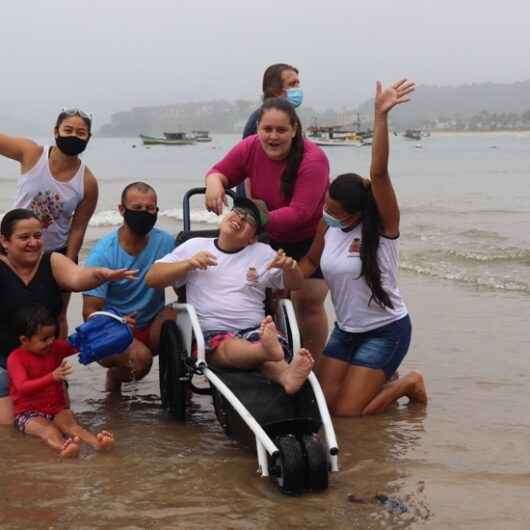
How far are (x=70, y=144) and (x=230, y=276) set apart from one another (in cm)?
124

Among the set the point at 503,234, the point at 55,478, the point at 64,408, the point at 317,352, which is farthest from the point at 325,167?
the point at 503,234

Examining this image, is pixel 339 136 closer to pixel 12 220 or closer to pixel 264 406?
pixel 12 220

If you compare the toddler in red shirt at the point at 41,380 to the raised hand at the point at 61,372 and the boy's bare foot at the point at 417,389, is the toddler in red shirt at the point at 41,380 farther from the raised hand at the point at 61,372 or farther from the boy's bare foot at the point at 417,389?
the boy's bare foot at the point at 417,389

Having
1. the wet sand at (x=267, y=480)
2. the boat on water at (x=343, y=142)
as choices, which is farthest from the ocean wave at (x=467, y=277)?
the boat on water at (x=343, y=142)

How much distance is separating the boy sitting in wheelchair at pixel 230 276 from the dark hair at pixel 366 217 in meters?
0.41

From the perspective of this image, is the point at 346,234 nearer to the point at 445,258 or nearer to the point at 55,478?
the point at 55,478

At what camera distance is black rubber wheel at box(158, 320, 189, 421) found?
16.4 ft

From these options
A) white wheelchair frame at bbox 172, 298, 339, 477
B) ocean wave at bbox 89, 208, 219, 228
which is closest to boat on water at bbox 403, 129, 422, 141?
ocean wave at bbox 89, 208, 219, 228

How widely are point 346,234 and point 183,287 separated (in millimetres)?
978

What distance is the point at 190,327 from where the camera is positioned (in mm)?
5016

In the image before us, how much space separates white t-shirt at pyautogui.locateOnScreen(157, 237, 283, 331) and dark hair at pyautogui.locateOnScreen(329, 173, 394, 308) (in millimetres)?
484

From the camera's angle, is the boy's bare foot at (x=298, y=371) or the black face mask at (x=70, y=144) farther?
the black face mask at (x=70, y=144)

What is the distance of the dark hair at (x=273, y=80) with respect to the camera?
5.80 m

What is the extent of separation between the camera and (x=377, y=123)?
4824mm
